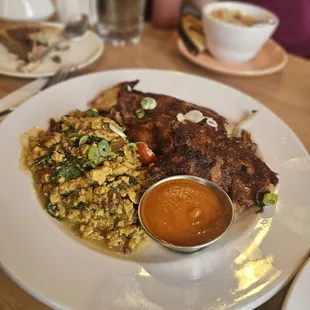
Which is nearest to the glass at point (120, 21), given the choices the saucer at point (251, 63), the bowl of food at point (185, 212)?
the saucer at point (251, 63)

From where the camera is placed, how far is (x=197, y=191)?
1.77 m

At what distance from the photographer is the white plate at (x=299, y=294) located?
1.34 metres

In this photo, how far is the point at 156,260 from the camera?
1609 millimetres

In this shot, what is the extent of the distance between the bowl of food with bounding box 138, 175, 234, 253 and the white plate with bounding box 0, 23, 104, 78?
141cm

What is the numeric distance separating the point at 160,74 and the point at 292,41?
7.61 feet

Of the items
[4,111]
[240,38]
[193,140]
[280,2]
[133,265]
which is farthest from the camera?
[280,2]

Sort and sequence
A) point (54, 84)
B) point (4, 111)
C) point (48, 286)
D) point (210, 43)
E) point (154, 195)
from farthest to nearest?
1. point (210, 43)
2. point (54, 84)
3. point (4, 111)
4. point (154, 195)
5. point (48, 286)

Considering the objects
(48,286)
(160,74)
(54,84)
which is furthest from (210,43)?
(48,286)

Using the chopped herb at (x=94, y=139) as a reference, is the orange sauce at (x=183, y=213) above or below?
below

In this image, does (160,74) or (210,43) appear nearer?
(160,74)

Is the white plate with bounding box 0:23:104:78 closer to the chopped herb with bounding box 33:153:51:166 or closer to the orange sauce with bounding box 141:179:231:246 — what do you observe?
the chopped herb with bounding box 33:153:51:166

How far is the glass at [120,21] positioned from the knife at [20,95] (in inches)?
39.8

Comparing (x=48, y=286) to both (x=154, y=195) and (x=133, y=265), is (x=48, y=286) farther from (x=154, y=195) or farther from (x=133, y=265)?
(x=154, y=195)

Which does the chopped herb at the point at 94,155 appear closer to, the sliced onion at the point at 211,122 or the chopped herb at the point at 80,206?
the chopped herb at the point at 80,206
